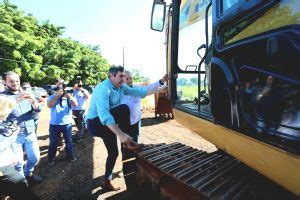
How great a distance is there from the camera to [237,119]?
5.83ft

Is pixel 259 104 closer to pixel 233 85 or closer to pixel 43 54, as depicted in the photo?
pixel 233 85

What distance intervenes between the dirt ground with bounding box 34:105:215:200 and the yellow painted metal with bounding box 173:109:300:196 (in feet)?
8.19

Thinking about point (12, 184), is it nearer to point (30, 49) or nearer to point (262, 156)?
point (262, 156)

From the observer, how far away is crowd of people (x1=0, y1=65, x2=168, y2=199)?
119 inches

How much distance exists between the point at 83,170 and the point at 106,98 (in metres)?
2.53

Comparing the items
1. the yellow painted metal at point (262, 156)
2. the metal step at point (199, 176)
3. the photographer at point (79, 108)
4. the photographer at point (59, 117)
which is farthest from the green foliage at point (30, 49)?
the yellow painted metal at point (262, 156)

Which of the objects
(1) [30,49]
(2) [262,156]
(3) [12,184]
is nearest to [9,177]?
(3) [12,184]

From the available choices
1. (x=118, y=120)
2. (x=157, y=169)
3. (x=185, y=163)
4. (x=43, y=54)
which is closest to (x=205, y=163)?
(x=185, y=163)

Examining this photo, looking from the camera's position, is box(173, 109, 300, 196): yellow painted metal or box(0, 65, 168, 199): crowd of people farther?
box(0, 65, 168, 199): crowd of people

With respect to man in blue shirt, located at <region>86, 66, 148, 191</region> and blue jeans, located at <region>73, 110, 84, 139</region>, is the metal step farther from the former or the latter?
blue jeans, located at <region>73, 110, 84, 139</region>

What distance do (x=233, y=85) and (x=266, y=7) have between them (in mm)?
567

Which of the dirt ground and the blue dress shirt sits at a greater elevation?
the blue dress shirt

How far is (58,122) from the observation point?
17.8ft

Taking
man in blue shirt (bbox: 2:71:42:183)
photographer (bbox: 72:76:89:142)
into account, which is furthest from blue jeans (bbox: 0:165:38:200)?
photographer (bbox: 72:76:89:142)
